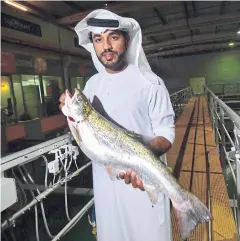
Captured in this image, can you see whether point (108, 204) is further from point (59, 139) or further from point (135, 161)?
point (59, 139)

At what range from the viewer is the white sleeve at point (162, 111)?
0.78 metres

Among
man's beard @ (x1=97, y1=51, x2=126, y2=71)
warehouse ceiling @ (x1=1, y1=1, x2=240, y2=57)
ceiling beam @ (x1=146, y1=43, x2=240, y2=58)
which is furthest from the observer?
ceiling beam @ (x1=146, y1=43, x2=240, y2=58)

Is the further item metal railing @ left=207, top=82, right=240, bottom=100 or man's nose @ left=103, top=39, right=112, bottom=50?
metal railing @ left=207, top=82, right=240, bottom=100

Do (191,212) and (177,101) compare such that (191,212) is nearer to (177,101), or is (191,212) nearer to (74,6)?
(177,101)

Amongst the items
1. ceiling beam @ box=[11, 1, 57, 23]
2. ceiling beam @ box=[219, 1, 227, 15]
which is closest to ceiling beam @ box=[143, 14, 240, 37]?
ceiling beam @ box=[219, 1, 227, 15]

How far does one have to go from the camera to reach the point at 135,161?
0.72m

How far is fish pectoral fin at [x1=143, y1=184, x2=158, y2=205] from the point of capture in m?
0.76

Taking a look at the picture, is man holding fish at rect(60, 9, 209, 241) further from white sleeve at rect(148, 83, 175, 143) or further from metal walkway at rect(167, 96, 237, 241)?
metal walkway at rect(167, 96, 237, 241)

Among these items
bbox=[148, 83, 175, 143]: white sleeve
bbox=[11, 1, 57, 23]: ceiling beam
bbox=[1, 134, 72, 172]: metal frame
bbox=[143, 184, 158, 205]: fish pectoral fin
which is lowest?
bbox=[143, 184, 158, 205]: fish pectoral fin

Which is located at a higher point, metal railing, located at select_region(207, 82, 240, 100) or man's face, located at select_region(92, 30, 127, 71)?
man's face, located at select_region(92, 30, 127, 71)

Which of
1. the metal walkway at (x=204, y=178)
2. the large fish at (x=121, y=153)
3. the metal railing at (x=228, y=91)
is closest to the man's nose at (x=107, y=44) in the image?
the large fish at (x=121, y=153)

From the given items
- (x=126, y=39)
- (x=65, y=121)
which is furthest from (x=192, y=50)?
(x=126, y=39)

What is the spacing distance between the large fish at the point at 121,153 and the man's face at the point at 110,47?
0.54 ft

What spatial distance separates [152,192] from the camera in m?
0.76
